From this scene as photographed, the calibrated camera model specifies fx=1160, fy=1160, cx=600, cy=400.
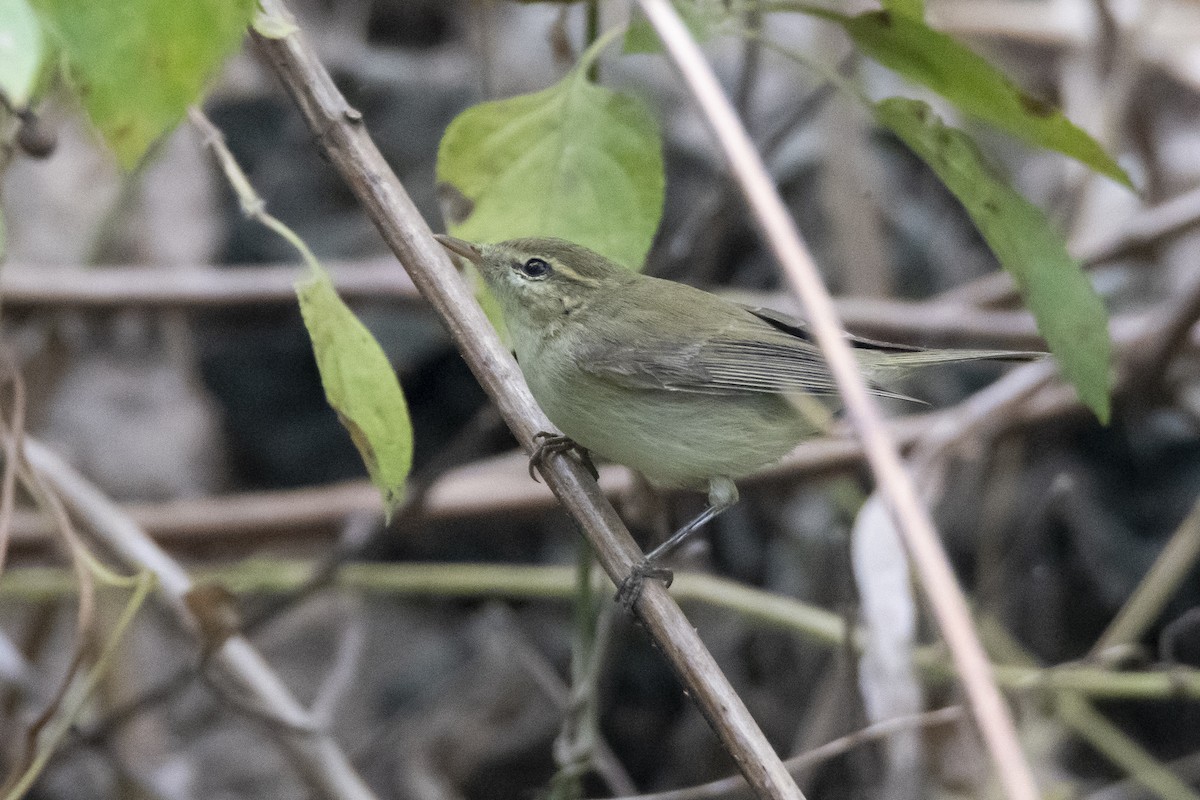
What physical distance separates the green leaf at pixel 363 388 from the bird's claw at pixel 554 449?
1.68 feet

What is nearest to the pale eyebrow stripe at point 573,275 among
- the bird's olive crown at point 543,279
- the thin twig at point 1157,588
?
the bird's olive crown at point 543,279

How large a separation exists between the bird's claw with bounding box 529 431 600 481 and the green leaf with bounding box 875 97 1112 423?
0.86 metres

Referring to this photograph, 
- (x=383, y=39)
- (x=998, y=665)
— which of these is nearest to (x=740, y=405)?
(x=998, y=665)

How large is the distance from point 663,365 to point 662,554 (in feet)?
1.39

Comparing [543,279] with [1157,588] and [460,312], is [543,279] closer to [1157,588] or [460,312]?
[460,312]

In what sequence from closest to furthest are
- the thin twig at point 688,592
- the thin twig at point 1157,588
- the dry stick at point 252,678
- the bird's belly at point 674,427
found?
Result: the bird's belly at point 674,427
the dry stick at point 252,678
the thin twig at point 688,592
the thin twig at point 1157,588

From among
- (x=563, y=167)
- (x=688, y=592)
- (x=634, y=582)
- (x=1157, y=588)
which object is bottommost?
(x=1157, y=588)

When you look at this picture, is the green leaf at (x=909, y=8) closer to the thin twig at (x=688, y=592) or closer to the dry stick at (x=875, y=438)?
the dry stick at (x=875, y=438)

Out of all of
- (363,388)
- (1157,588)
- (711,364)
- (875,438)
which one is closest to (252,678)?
(711,364)

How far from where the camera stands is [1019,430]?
399 centimetres

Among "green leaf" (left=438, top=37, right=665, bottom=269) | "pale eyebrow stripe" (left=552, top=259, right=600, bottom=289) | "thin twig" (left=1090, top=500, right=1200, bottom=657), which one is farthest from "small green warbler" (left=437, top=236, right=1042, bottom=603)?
"thin twig" (left=1090, top=500, right=1200, bottom=657)

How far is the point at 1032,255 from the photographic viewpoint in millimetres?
1850

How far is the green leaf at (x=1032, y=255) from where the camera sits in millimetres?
1834

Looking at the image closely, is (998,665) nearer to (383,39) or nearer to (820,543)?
(820,543)
